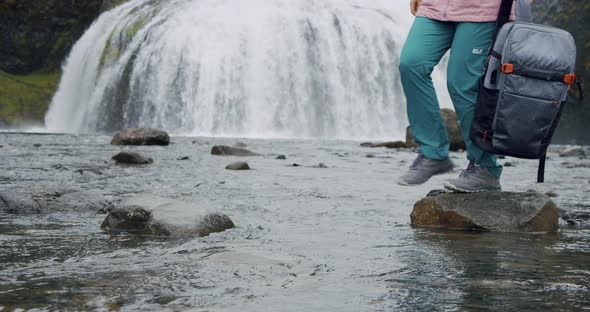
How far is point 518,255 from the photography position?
13.3 feet

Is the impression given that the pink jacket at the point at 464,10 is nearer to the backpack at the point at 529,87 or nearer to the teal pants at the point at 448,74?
the teal pants at the point at 448,74

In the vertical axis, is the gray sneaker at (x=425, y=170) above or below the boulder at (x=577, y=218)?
above

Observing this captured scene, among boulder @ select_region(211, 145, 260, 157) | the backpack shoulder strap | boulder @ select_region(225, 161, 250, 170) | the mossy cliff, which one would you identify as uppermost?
the mossy cliff

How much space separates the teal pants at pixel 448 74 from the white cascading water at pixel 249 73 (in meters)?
26.7

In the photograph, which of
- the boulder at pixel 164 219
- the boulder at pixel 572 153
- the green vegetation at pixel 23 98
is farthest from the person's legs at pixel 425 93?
the green vegetation at pixel 23 98

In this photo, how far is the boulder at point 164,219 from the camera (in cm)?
466

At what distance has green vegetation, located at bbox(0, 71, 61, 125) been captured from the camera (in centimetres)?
4284

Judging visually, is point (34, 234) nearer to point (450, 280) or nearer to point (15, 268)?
point (15, 268)

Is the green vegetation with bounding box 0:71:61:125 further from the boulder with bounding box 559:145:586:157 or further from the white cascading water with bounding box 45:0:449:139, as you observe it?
the boulder with bounding box 559:145:586:157

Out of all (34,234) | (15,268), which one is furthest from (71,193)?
(15,268)

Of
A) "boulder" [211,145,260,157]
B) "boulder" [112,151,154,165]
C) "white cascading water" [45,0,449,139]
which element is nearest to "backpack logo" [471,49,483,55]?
"boulder" [112,151,154,165]

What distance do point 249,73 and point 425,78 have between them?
2957cm

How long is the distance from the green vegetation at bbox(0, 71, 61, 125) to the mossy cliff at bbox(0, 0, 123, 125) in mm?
1760

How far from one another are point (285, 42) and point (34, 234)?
105ft
